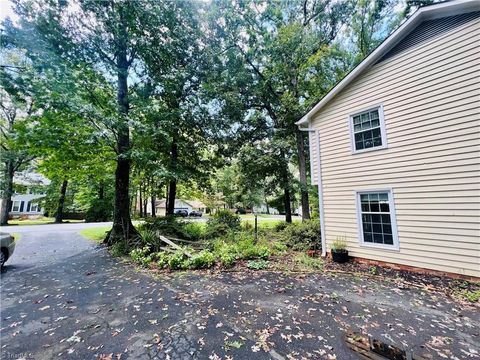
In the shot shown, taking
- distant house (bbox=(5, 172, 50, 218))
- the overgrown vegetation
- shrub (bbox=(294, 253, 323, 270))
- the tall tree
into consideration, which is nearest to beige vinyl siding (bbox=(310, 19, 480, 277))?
shrub (bbox=(294, 253, 323, 270))

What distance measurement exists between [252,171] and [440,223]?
1041 centimetres

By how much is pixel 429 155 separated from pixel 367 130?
1919 millimetres

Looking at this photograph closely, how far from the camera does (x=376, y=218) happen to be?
22.5ft

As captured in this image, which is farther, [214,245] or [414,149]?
[214,245]

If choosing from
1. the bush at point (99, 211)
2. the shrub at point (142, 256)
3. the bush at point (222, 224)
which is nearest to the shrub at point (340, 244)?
the bush at point (222, 224)

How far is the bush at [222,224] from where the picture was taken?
10984 millimetres

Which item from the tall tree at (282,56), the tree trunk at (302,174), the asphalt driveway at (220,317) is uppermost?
the tall tree at (282,56)

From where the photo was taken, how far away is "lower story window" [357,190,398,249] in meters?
6.50

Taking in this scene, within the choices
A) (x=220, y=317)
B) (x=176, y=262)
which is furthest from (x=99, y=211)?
(x=220, y=317)

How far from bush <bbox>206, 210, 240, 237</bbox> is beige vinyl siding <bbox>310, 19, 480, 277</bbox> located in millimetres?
5962

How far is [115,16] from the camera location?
8.86m

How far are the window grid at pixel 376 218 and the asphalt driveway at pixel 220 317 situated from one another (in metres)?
1.58

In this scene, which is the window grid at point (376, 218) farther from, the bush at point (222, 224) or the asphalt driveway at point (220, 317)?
the bush at point (222, 224)

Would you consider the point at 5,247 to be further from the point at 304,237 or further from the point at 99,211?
the point at 99,211
